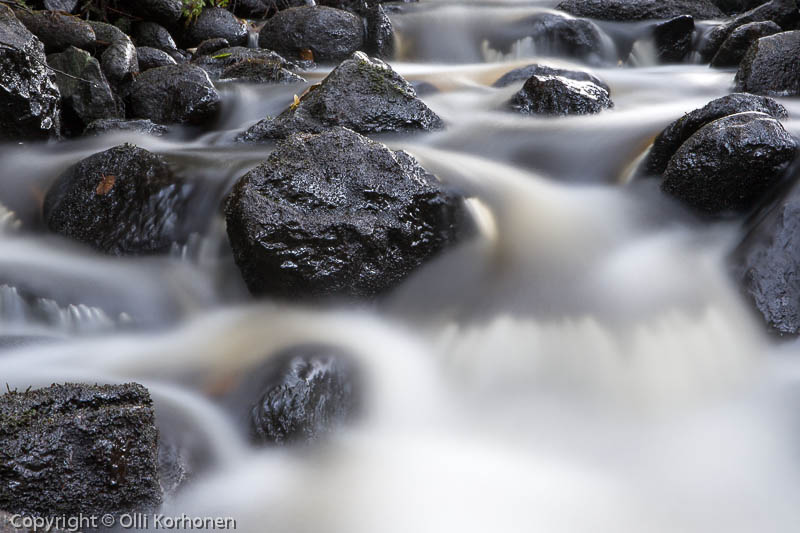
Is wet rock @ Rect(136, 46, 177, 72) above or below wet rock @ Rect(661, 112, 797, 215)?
below

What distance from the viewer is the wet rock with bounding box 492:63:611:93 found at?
20.7 ft

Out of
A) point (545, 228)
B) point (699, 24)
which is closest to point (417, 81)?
point (545, 228)

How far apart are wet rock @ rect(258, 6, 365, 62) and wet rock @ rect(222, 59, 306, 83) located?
1.60 m

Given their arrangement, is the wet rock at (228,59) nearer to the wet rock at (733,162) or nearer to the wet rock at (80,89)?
the wet rock at (80,89)

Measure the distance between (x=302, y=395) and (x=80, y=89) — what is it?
4.42m

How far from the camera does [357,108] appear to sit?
16.3 feet

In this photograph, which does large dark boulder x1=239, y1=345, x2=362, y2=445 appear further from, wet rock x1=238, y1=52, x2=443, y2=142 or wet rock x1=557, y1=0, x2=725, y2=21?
wet rock x1=557, y1=0, x2=725, y2=21

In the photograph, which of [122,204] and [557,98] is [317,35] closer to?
[557,98]

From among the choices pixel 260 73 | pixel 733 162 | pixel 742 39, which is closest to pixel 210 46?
pixel 260 73

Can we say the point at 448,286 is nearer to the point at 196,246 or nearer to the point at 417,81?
the point at 196,246

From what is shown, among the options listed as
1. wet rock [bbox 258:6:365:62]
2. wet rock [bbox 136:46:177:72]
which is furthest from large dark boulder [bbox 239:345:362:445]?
wet rock [bbox 258:6:365:62]

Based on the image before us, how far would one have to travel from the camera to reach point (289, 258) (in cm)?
321

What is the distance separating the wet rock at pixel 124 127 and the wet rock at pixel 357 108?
882 millimetres

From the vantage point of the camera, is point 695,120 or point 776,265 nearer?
point 776,265
